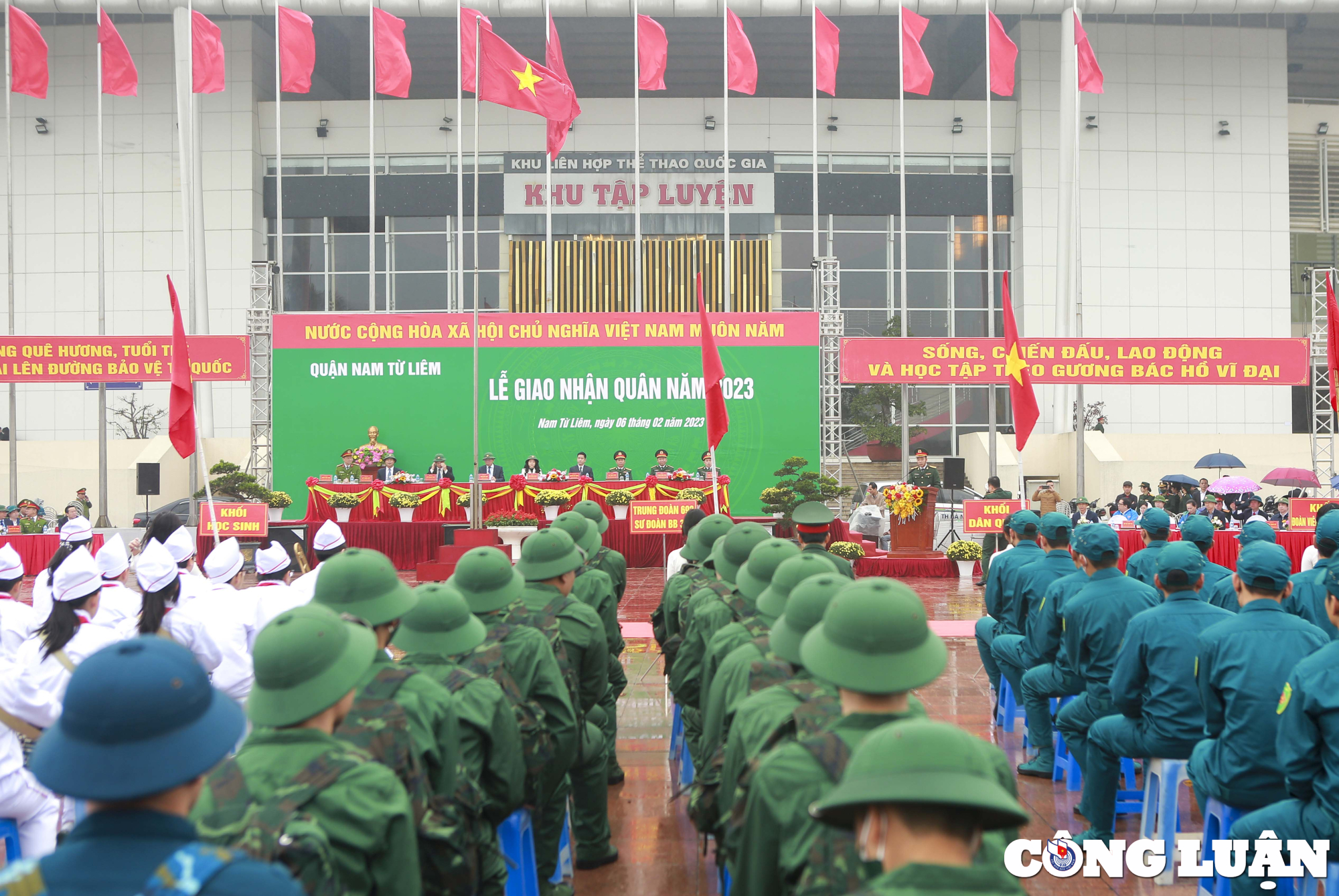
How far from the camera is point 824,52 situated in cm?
1934

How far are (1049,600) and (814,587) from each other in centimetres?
282

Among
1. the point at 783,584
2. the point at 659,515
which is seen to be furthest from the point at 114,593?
the point at 659,515

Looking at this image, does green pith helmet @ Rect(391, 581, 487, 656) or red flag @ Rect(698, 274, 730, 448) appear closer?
green pith helmet @ Rect(391, 581, 487, 656)

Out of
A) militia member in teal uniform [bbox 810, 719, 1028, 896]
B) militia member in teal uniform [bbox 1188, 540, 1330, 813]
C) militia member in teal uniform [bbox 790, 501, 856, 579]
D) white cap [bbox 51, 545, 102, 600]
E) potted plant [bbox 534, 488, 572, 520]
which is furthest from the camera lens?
potted plant [bbox 534, 488, 572, 520]

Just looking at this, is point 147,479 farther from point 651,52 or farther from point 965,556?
point 965,556

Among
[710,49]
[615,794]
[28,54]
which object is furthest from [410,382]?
[615,794]

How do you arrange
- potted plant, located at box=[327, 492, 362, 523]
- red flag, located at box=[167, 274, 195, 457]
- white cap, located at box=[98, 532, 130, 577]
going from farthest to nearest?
potted plant, located at box=[327, 492, 362, 523] < red flag, located at box=[167, 274, 195, 457] < white cap, located at box=[98, 532, 130, 577]

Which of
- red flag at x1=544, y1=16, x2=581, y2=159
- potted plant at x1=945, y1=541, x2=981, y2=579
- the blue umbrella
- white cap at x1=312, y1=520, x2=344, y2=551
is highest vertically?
red flag at x1=544, y1=16, x2=581, y2=159

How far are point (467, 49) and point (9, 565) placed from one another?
14.7m

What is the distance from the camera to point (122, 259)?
26.0m

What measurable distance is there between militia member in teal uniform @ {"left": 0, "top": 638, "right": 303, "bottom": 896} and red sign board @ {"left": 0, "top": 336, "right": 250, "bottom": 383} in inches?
629

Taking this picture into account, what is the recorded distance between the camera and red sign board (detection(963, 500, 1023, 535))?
1223cm

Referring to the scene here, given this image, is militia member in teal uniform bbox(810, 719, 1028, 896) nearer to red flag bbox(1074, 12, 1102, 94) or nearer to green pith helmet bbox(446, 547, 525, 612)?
green pith helmet bbox(446, 547, 525, 612)

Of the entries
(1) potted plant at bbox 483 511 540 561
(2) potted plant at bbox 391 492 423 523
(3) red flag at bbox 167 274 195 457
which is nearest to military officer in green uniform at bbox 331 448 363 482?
(2) potted plant at bbox 391 492 423 523
